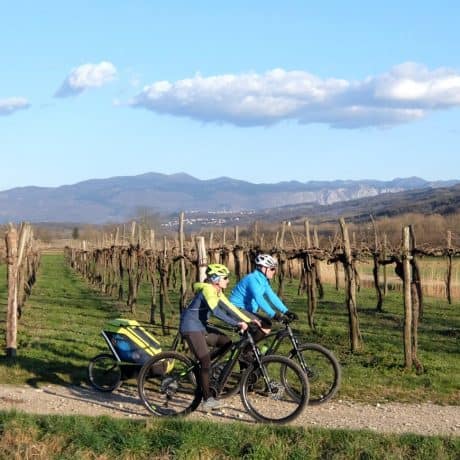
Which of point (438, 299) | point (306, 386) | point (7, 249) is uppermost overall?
point (7, 249)

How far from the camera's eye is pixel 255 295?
10.0 metres

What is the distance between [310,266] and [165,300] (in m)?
3.78

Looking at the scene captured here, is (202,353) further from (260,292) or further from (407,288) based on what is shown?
(407,288)

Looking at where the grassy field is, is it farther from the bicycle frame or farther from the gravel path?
the bicycle frame

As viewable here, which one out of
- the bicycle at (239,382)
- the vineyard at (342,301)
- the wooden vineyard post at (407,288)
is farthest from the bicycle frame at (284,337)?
the wooden vineyard post at (407,288)

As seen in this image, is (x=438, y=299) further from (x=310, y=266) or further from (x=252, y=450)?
(x=252, y=450)

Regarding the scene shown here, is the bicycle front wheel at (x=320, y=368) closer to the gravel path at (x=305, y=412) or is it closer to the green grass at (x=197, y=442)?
the gravel path at (x=305, y=412)

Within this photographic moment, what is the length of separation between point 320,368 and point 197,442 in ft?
7.95

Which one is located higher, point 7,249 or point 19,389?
point 7,249

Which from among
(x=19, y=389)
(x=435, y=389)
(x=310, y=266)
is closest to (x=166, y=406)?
(x=19, y=389)

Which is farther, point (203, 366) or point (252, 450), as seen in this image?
point (203, 366)

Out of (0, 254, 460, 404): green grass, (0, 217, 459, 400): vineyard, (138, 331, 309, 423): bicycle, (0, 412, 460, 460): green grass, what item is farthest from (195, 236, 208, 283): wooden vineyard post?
(0, 412, 460, 460): green grass

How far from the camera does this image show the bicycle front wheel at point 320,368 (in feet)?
31.7

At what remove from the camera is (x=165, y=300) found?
19.1 m
